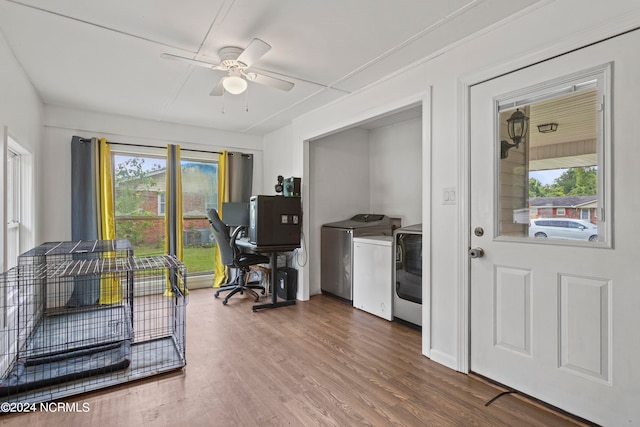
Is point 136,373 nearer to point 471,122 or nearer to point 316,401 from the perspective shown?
point 316,401

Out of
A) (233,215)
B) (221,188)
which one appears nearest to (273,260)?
(233,215)

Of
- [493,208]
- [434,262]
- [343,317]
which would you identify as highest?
[493,208]

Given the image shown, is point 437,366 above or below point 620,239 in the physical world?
below

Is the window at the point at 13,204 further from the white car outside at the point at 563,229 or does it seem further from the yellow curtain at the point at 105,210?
the white car outside at the point at 563,229

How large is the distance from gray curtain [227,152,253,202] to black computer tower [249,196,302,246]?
3.47 feet

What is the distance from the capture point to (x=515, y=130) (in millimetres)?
2141

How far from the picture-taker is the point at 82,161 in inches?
157

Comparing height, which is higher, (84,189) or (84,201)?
(84,189)

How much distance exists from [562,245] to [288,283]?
3.05 metres

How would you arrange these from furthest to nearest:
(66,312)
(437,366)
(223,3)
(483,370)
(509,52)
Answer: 1. (66,312)
2. (437,366)
3. (483,370)
4. (509,52)
5. (223,3)

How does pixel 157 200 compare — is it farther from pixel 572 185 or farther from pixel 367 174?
pixel 572 185

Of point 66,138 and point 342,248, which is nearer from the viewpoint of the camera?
point 66,138

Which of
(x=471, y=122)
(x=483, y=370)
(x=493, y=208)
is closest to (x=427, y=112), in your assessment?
(x=471, y=122)

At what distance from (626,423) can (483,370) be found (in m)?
0.74
